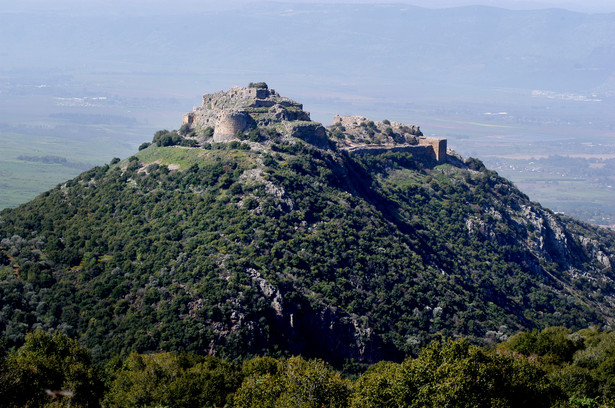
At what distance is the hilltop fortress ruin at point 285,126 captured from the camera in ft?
226

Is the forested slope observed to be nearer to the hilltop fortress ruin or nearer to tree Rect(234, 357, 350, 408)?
the hilltop fortress ruin

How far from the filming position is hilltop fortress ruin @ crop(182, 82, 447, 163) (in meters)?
68.8

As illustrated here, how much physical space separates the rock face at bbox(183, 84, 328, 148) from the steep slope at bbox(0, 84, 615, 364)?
0.82 ft

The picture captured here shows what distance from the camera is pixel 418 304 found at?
52.7 m

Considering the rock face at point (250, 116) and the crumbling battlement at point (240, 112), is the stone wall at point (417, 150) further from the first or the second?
the crumbling battlement at point (240, 112)

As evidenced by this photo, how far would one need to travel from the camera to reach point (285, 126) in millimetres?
70500

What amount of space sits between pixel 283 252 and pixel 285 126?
2324 cm

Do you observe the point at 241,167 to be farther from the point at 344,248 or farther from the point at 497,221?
the point at 497,221

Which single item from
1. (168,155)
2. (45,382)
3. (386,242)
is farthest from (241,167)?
(45,382)

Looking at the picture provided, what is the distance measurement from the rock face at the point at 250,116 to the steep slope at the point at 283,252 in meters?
0.25

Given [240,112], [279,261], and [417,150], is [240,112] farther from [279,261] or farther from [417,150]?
[417,150]

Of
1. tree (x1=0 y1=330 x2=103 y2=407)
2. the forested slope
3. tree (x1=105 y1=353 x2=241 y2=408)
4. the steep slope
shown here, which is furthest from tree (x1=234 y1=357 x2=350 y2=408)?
the steep slope

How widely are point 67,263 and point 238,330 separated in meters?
16.0

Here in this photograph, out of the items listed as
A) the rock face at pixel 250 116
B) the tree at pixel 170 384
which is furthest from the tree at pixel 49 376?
the rock face at pixel 250 116
